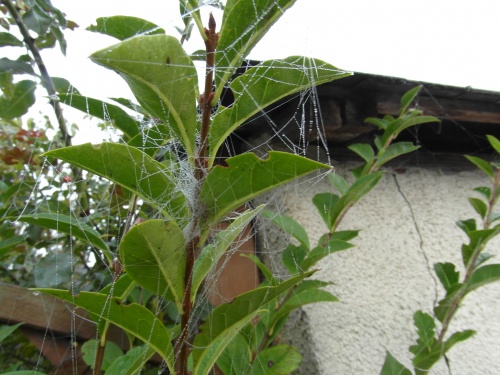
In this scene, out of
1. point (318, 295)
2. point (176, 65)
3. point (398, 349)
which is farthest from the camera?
point (398, 349)

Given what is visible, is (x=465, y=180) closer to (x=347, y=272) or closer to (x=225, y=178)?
(x=347, y=272)

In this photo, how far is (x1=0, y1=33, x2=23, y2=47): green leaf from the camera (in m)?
0.97

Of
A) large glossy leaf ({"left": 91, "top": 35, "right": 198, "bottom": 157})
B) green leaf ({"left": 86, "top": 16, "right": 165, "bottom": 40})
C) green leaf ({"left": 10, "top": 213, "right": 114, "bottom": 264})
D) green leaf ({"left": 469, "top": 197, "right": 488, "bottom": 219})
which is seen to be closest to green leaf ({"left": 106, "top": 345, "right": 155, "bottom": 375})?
green leaf ({"left": 10, "top": 213, "right": 114, "bottom": 264})

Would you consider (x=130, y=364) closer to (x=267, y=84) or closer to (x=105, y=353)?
(x=105, y=353)

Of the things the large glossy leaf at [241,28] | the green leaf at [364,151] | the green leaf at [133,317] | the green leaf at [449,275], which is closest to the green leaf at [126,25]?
the large glossy leaf at [241,28]

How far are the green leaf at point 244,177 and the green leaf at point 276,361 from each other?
0.37 metres

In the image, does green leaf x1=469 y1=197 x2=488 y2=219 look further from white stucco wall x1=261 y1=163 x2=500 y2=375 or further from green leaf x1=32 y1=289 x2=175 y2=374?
green leaf x1=32 y1=289 x2=175 y2=374

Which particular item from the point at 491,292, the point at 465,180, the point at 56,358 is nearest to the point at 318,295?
the point at 56,358

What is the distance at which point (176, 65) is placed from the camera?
0.43m

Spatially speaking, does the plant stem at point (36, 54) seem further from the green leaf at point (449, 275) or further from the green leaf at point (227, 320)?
the green leaf at point (449, 275)

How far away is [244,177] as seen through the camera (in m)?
0.49

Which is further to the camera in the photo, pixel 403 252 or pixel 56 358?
pixel 403 252

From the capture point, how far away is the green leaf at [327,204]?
0.94 metres

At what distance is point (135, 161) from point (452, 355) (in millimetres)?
971
